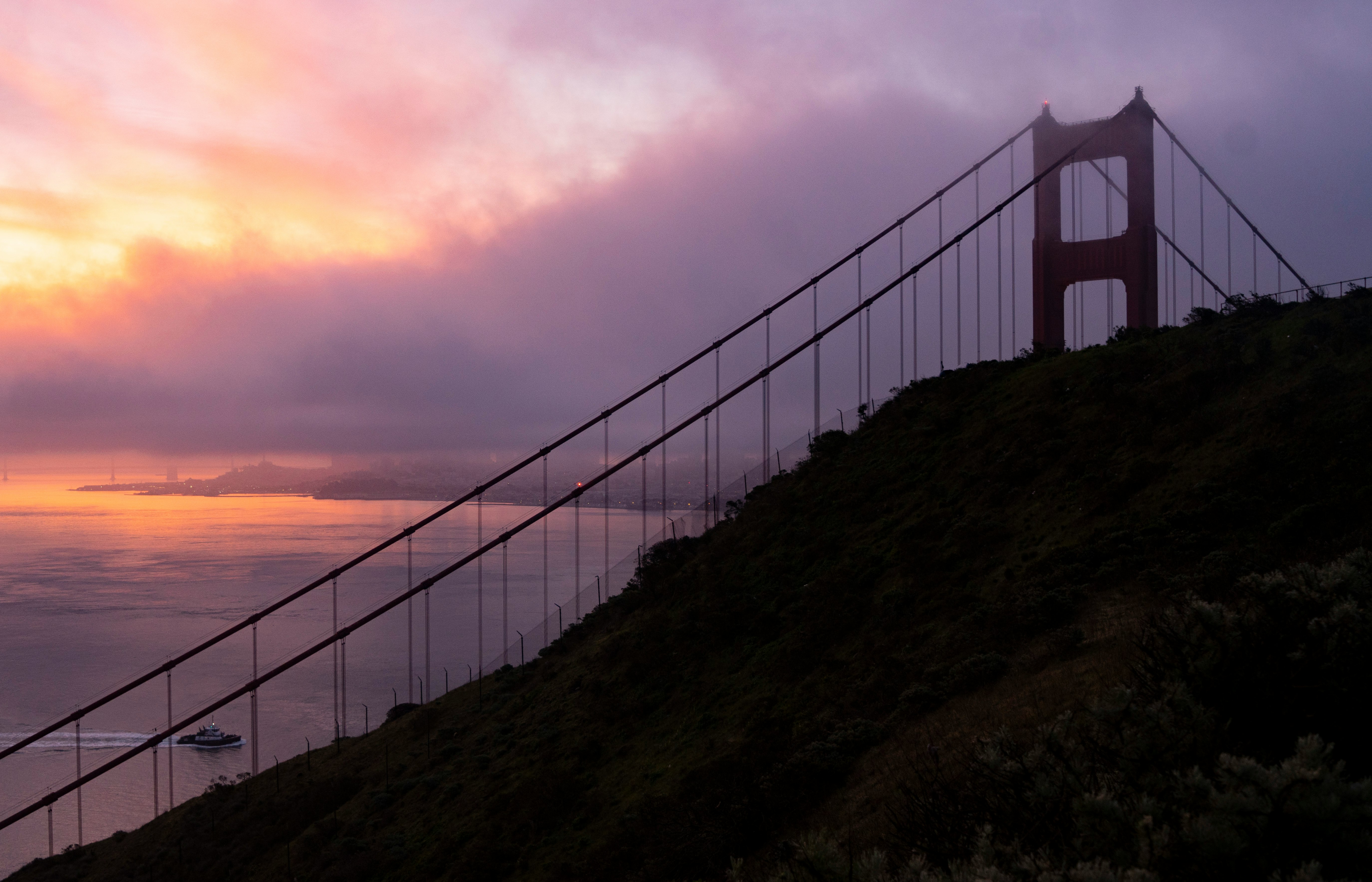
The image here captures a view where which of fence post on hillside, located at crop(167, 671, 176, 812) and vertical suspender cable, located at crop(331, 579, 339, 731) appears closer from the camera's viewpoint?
fence post on hillside, located at crop(167, 671, 176, 812)

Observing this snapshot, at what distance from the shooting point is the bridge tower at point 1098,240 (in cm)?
3325

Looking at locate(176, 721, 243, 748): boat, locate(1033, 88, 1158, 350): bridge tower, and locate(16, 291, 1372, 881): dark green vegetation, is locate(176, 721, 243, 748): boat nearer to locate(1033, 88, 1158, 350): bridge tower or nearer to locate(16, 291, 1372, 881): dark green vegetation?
locate(16, 291, 1372, 881): dark green vegetation

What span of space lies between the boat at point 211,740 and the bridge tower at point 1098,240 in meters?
58.6

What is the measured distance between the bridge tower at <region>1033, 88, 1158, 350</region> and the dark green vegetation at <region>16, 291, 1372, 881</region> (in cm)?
401

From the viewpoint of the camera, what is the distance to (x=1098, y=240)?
112ft

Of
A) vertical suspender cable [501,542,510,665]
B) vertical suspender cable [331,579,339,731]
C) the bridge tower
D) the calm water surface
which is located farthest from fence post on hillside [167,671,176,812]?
the bridge tower

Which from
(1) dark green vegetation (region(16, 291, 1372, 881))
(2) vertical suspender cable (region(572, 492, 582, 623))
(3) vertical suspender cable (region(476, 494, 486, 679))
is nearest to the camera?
(1) dark green vegetation (region(16, 291, 1372, 881))

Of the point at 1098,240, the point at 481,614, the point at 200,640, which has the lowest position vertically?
the point at 200,640

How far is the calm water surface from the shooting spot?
177ft

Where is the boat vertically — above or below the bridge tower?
below

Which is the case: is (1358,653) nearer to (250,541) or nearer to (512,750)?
(512,750)

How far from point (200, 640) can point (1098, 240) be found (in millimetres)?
83475

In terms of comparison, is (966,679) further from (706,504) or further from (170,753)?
(170,753)

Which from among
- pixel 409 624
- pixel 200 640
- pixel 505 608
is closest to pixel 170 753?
pixel 505 608
